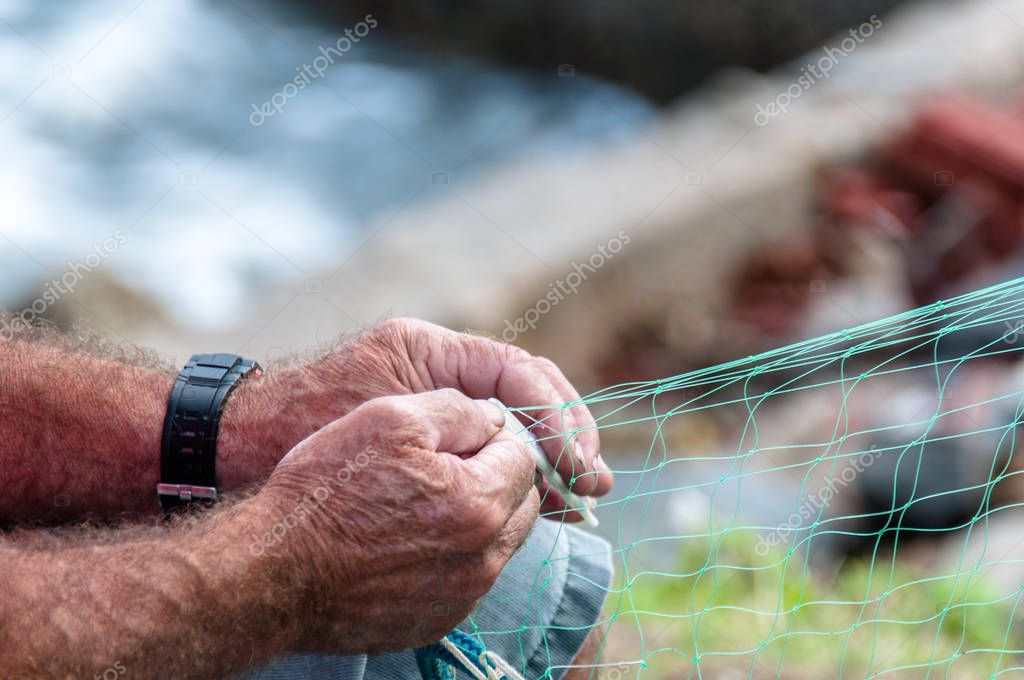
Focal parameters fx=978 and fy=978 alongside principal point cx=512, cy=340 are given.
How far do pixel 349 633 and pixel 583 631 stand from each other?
502mm

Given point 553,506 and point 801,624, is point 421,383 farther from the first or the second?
point 801,624

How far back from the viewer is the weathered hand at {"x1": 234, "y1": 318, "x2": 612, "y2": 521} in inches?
65.2

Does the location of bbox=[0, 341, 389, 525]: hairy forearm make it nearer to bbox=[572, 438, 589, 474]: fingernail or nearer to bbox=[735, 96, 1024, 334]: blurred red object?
bbox=[572, 438, 589, 474]: fingernail

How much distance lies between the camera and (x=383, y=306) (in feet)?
14.4

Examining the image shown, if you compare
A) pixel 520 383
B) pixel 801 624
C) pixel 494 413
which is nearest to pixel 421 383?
pixel 520 383

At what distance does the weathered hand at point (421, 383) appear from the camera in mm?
1656

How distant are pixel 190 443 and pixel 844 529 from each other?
2.47m

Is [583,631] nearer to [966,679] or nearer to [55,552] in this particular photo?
[55,552]

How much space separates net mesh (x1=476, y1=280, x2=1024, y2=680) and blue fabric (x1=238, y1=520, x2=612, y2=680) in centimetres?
13

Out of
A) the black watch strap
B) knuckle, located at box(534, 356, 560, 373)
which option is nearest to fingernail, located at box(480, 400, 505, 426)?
knuckle, located at box(534, 356, 560, 373)

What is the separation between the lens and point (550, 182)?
5324 mm

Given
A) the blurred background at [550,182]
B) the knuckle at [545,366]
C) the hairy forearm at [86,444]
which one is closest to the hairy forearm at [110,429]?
the hairy forearm at [86,444]

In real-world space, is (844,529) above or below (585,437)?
below

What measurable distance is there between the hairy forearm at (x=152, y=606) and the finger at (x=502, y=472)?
10.9 inches
